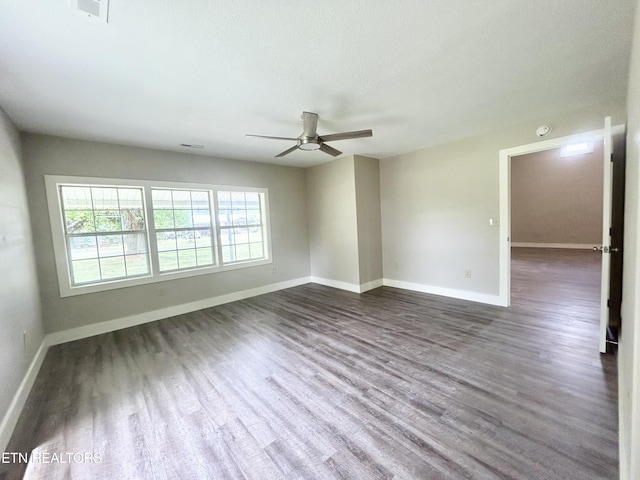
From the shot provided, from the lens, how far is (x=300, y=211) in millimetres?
5602

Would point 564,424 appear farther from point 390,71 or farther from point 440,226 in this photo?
point 440,226

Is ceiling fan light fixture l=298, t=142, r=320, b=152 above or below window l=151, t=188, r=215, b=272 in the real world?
above

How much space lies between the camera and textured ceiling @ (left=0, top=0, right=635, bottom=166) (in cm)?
145

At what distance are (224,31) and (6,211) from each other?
7.96 feet

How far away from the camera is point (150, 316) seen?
3832 millimetres

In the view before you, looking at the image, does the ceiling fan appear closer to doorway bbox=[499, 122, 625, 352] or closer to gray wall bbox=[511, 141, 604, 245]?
doorway bbox=[499, 122, 625, 352]

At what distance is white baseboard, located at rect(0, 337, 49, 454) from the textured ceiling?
2.39m

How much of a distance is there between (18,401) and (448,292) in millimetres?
5033

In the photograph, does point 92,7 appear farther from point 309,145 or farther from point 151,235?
point 151,235

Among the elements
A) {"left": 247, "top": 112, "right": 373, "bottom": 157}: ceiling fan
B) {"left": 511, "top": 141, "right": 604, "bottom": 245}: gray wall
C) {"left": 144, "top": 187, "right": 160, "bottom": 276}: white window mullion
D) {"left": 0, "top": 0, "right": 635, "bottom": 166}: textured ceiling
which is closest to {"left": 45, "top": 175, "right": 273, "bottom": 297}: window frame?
{"left": 144, "top": 187, "right": 160, "bottom": 276}: white window mullion

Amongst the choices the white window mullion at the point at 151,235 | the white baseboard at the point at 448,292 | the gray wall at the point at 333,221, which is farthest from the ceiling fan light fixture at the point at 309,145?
the white baseboard at the point at 448,292

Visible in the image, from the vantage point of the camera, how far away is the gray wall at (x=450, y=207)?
3.57 meters

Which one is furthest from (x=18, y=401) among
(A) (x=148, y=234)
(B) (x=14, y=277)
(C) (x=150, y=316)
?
(A) (x=148, y=234)

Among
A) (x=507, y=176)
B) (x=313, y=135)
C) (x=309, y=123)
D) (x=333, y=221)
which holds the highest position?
(x=309, y=123)
